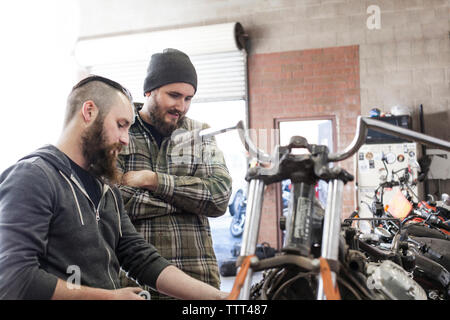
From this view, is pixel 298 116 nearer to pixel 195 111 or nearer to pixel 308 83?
pixel 308 83

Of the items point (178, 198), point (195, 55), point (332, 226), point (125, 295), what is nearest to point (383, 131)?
point (332, 226)

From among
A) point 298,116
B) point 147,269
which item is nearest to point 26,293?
point 147,269

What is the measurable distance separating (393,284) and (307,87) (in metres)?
5.79

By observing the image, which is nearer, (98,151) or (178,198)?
(98,151)

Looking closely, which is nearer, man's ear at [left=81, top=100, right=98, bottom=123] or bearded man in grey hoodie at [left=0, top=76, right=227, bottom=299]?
bearded man in grey hoodie at [left=0, top=76, right=227, bottom=299]

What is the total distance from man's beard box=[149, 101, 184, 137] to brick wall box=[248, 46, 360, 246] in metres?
4.27

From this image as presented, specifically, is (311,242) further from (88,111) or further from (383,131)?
(88,111)

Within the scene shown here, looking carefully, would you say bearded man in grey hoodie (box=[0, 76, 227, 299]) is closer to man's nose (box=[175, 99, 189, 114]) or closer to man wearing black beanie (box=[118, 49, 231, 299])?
man wearing black beanie (box=[118, 49, 231, 299])

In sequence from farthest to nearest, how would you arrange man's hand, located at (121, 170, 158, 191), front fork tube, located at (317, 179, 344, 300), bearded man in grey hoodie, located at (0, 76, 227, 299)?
1. man's hand, located at (121, 170, 158, 191)
2. bearded man in grey hoodie, located at (0, 76, 227, 299)
3. front fork tube, located at (317, 179, 344, 300)

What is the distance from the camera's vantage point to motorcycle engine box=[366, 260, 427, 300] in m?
0.84

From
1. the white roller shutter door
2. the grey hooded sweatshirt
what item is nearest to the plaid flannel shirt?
the grey hooded sweatshirt

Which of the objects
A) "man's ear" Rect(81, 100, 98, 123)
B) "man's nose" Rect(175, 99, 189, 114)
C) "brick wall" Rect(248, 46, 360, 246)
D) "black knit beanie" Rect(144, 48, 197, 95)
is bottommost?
"man's ear" Rect(81, 100, 98, 123)

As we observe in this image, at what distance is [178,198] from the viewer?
66.1 inches

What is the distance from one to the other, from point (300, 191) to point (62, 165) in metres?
0.66
